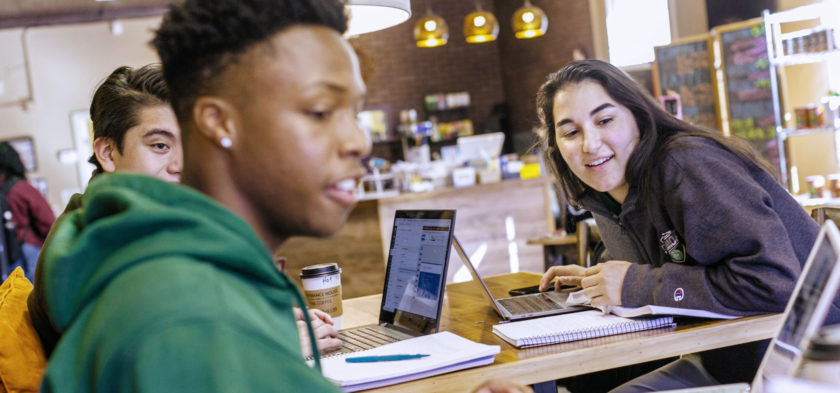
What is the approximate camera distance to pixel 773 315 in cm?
167

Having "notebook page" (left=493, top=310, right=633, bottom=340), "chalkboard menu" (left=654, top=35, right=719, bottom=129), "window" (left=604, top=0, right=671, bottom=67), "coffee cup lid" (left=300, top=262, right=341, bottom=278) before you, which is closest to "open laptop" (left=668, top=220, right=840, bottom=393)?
"notebook page" (left=493, top=310, right=633, bottom=340)

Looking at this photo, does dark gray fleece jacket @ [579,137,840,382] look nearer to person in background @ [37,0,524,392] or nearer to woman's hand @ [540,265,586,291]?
woman's hand @ [540,265,586,291]

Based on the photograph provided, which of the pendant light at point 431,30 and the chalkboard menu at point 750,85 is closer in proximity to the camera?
the chalkboard menu at point 750,85

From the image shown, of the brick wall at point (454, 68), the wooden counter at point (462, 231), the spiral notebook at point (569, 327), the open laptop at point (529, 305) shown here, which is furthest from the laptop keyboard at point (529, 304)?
the brick wall at point (454, 68)

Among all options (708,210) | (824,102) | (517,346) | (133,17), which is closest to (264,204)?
(517,346)

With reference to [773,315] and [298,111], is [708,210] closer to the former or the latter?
[773,315]

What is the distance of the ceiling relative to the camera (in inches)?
414

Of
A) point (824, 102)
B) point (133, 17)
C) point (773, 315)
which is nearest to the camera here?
point (773, 315)

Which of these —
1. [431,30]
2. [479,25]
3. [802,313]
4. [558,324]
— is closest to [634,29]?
[479,25]

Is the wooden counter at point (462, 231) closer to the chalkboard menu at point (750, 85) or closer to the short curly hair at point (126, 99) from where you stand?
the chalkboard menu at point (750, 85)

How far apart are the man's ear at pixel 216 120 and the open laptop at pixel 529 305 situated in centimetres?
105

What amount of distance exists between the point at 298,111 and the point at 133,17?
11.4 meters

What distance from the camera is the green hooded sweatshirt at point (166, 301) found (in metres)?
0.63

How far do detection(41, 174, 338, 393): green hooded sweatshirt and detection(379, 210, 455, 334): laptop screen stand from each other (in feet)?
3.08
